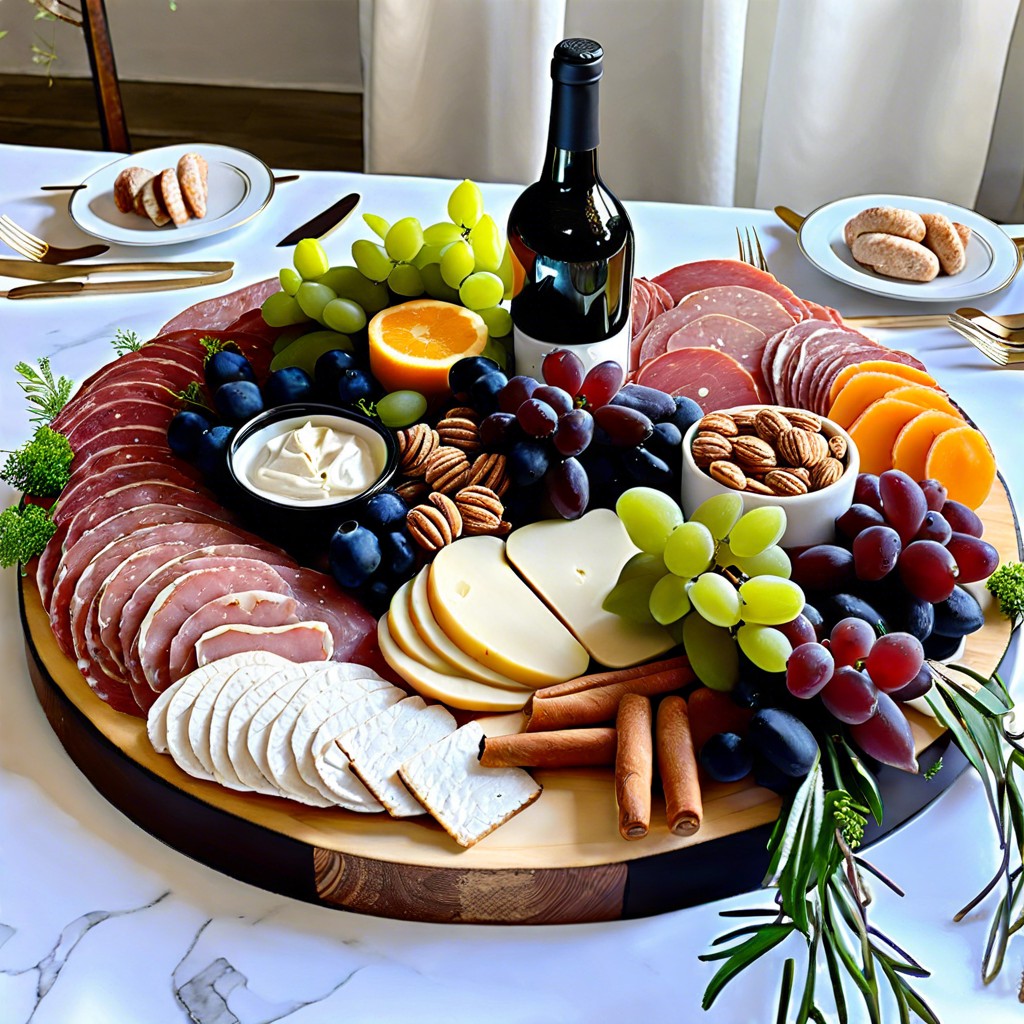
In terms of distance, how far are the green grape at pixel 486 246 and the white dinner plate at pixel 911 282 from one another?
55 cm

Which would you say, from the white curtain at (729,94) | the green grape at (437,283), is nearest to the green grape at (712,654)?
the green grape at (437,283)

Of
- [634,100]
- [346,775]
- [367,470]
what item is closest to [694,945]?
[346,775]

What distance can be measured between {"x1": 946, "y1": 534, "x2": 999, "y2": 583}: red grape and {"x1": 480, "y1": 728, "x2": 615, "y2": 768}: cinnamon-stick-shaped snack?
367 mm

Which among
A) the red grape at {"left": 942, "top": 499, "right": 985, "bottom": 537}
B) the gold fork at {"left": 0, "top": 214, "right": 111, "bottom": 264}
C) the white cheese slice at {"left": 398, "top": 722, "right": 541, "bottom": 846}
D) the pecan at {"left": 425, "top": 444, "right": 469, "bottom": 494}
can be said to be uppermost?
the red grape at {"left": 942, "top": 499, "right": 985, "bottom": 537}

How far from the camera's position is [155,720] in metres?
0.93

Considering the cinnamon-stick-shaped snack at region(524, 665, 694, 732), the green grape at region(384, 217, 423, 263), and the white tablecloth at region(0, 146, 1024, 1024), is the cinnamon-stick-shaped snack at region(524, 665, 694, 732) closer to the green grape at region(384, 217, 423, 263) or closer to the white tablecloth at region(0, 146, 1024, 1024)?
the white tablecloth at region(0, 146, 1024, 1024)

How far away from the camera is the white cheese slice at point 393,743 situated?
89 cm

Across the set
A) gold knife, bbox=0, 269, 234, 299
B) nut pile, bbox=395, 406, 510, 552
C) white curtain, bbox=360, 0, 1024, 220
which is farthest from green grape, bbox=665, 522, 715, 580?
white curtain, bbox=360, 0, 1024, 220

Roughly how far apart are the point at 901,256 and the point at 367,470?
91cm

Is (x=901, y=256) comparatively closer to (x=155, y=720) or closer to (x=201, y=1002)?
(x=155, y=720)

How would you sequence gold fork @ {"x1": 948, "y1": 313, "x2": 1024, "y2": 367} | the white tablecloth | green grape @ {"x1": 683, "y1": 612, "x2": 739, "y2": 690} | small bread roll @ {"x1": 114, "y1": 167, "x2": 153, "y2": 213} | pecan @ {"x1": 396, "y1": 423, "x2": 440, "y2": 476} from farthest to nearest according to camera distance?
small bread roll @ {"x1": 114, "y1": 167, "x2": 153, "y2": 213}
gold fork @ {"x1": 948, "y1": 313, "x2": 1024, "y2": 367}
pecan @ {"x1": 396, "y1": 423, "x2": 440, "y2": 476}
green grape @ {"x1": 683, "y1": 612, "x2": 739, "y2": 690}
the white tablecloth

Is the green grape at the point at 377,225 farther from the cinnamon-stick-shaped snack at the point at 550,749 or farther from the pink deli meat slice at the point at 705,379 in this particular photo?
the cinnamon-stick-shaped snack at the point at 550,749

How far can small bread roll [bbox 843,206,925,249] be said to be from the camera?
164cm

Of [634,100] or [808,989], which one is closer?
[808,989]
